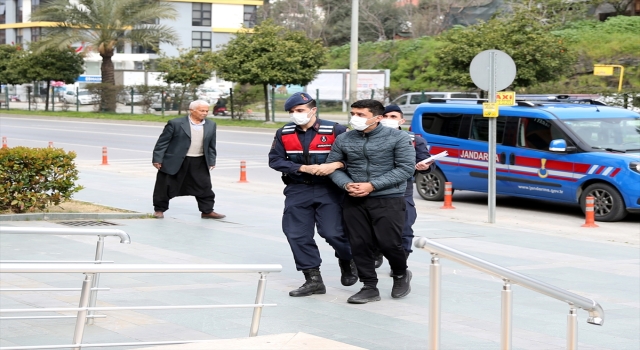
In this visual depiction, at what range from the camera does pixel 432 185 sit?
1616 centimetres

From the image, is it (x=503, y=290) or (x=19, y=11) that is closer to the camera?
(x=503, y=290)

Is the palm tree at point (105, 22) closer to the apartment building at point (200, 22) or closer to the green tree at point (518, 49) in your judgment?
the green tree at point (518, 49)

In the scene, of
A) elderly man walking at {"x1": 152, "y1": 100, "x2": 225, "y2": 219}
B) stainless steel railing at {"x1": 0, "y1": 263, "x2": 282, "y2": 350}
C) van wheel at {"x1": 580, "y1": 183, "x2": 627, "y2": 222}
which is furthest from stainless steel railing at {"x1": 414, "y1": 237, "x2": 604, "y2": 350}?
van wheel at {"x1": 580, "y1": 183, "x2": 627, "y2": 222}

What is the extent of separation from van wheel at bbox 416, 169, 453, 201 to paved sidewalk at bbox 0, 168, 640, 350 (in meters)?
2.80

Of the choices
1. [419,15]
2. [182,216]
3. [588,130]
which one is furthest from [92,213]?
[419,15]

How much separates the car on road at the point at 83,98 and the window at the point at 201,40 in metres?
22.4

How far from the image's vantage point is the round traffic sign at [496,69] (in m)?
13.0

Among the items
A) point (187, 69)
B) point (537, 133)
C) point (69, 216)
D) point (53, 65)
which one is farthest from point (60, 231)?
point (53, 65)

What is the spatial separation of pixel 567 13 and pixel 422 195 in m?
32.6

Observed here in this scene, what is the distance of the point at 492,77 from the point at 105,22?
36.3m

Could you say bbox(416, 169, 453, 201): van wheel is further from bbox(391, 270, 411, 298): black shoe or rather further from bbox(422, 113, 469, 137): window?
bbox(391, 270, 411, 298): black shoe

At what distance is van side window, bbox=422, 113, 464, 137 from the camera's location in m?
16.0

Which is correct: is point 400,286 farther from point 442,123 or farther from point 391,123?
point 442,123

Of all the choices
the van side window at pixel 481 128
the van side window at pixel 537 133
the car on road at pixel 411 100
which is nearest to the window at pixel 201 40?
the car on road at pixel 411 100
